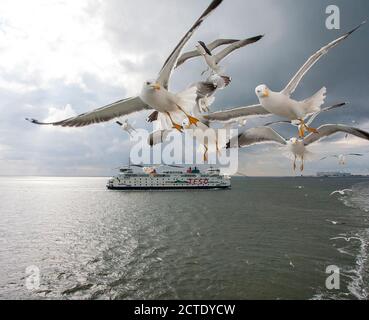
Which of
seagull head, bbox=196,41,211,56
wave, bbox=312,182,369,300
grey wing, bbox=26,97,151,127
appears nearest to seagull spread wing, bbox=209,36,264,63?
seagull head, bbox=196,41,211,56

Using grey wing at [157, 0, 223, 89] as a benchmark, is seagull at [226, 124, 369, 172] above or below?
below

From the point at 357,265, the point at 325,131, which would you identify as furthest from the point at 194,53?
the point at 357,265

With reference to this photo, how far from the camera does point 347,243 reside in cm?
2277

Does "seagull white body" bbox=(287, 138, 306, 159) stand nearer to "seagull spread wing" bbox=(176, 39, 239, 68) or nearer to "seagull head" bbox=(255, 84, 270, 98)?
"seagull head" bbox=(255, 84, 270, 98)

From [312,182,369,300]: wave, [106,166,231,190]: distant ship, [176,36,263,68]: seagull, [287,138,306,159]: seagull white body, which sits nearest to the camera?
[176,36,263,68]: seagull

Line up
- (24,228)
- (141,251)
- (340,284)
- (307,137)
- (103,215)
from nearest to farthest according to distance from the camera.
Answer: (307,137)
(340,284)
(141,251)
(24,228)
(103,215)

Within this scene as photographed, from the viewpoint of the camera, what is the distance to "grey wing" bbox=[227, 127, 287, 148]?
78.2 inches

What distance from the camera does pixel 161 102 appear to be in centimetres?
191

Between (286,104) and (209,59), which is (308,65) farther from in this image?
(209,59)

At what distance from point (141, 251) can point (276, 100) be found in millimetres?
21415

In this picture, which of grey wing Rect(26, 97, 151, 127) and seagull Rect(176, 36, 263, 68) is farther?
grey wing Rect(26, 97, 151, 127)

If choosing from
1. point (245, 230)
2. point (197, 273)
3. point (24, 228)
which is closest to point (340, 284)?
point (197, 273)

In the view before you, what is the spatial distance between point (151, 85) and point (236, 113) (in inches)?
21.9

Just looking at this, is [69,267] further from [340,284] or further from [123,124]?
[123,124]
